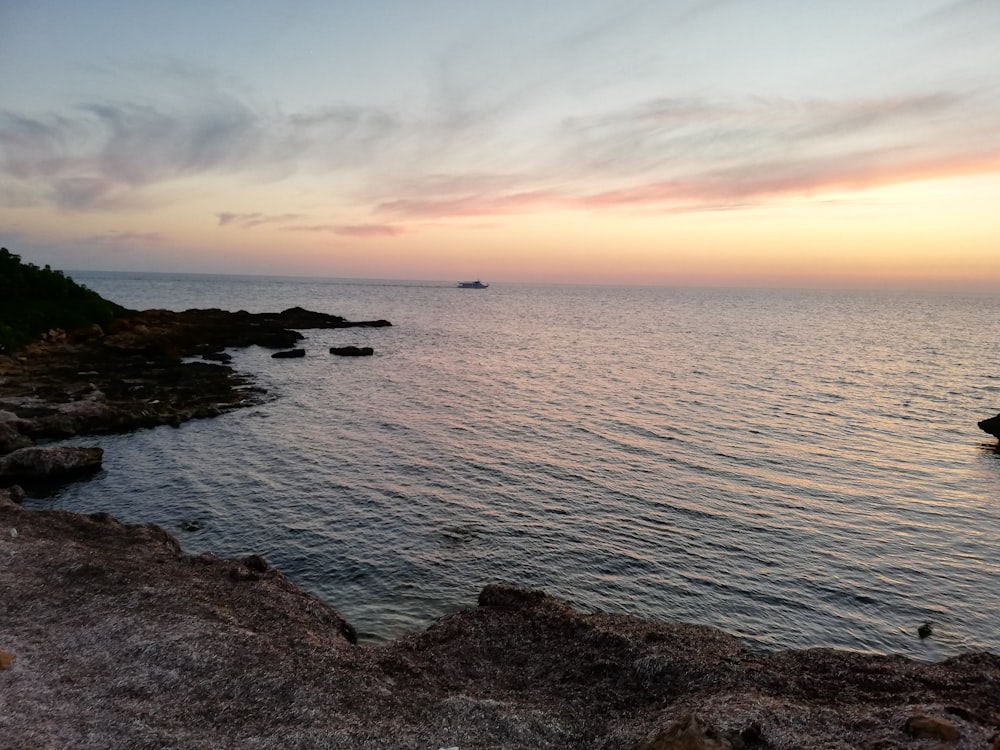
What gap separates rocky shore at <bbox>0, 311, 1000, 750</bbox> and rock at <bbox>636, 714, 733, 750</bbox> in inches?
1.7

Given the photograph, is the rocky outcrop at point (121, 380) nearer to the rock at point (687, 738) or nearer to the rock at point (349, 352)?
the rock at point (349, 352)

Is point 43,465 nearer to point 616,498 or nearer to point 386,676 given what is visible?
point 386,676

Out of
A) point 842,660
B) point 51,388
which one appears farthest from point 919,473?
point 51,388

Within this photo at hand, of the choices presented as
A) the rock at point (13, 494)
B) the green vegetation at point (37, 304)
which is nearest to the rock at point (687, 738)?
the rock at point (13, 494)

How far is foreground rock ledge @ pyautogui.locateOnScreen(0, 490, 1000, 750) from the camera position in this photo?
43.8ft

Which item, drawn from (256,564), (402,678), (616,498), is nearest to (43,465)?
(256,564)

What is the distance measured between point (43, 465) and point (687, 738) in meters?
36.7

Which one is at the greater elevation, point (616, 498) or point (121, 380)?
point (121, 380)

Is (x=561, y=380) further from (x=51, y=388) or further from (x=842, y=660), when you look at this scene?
(x=842, y=660)

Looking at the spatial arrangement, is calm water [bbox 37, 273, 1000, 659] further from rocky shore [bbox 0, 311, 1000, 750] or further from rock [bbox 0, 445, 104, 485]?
rocky shore [bbox 0, 311, 1000, 750]

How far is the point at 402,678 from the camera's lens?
16.6 meters

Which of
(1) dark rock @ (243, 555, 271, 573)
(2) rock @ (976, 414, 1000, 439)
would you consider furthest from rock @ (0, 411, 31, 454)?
(2) rock @ (976, 414, 1000, 439)

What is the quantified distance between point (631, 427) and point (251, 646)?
37.2 meters

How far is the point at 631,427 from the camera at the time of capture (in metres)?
49.4
